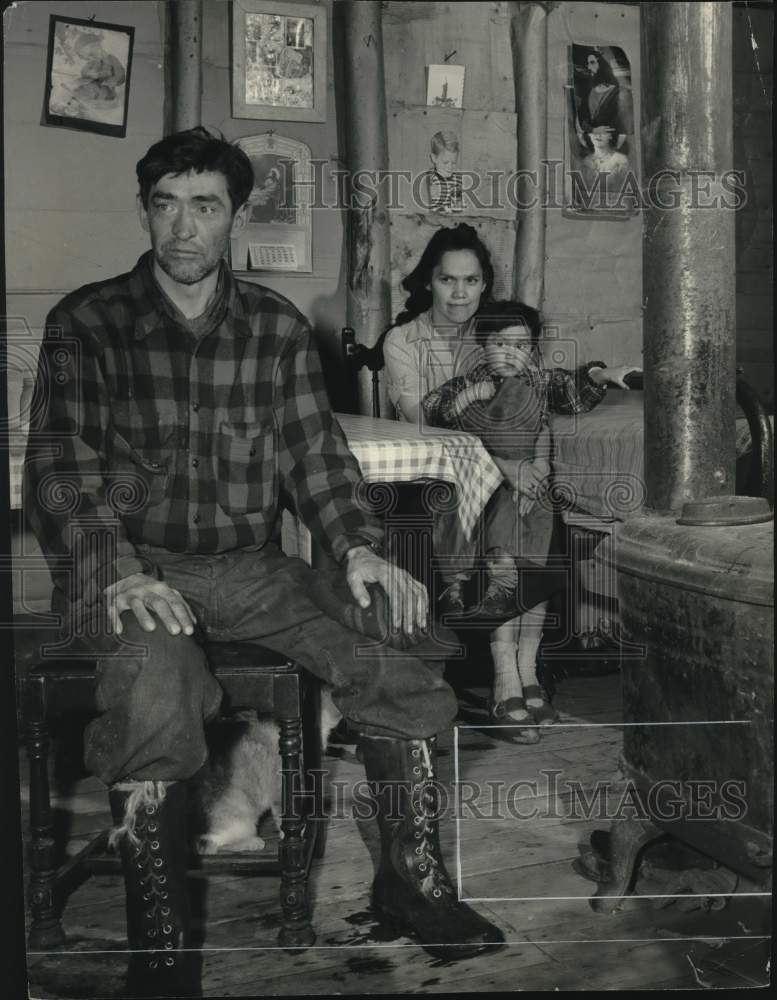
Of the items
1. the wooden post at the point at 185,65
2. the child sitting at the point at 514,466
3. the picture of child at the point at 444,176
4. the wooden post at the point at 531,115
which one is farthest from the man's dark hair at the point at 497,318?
the wooden post at the point at 185,65

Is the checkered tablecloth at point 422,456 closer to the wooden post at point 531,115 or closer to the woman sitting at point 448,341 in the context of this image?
the woman sitting at point 448,341

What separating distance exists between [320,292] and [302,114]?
320 mm

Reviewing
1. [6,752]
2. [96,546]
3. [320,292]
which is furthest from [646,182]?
[6,752]

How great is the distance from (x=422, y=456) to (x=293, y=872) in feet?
2.64

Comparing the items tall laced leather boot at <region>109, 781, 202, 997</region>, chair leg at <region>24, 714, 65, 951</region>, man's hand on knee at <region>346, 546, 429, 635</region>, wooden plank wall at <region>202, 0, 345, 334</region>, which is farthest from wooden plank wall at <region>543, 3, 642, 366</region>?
Answer: chair leg at <region>24, 714, 65, 951</region>

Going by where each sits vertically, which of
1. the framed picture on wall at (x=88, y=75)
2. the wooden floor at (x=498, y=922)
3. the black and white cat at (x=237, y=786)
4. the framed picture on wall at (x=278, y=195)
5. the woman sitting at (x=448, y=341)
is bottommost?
the wooden floor at (x=498, y=922)

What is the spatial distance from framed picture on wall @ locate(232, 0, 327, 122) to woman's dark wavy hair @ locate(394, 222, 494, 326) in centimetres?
31

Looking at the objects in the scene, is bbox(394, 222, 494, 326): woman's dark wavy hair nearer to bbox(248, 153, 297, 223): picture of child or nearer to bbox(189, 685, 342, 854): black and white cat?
bbox(248, 153, 297, 223): picture of child

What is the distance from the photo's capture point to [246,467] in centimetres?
204

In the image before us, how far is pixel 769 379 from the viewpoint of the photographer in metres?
2.22

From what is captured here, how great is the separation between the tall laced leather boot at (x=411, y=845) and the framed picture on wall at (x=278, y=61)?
3.78 ft

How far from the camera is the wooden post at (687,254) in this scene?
1994 mm

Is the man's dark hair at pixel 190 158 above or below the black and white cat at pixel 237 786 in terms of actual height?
above

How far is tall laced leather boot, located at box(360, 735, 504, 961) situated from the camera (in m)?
1.89
